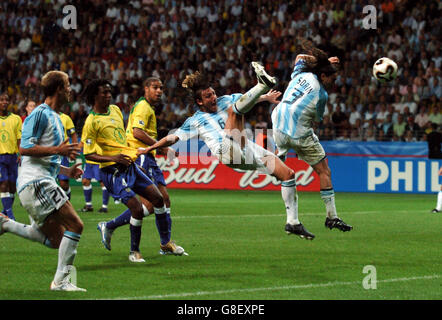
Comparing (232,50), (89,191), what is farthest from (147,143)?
(232,50)

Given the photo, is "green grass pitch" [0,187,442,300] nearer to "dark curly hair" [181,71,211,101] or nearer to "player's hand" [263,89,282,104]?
"player's hand" [263,89,282,104]

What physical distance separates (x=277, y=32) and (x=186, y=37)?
4.12m

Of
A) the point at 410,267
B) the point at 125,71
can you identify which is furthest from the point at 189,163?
the point at 410,267

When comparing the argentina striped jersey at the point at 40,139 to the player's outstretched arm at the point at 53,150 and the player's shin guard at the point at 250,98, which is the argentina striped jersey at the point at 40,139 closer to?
the player's outstretched arm at the point at 53,150

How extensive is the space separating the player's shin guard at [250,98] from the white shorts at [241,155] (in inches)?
30.6

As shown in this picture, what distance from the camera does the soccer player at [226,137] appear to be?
9953mm

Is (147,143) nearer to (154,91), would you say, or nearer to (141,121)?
(141,121)

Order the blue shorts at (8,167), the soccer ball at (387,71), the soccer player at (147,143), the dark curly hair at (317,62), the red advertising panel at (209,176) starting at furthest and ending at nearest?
the red advertising panel at (209,176) < the blue shorts at (8,167) < the soccer ball at (387,71) < the dark curly hair at (317,62) < the soccer player at (147,143)

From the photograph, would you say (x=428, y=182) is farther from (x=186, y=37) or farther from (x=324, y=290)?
(x=324, y=290)

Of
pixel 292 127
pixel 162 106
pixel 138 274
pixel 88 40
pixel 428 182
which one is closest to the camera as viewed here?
pixel 138 274

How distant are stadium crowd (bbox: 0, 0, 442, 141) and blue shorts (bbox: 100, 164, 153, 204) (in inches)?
479

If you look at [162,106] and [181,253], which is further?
[162,106]

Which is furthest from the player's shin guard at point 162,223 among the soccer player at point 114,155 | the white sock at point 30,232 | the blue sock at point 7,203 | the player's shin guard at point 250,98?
the blue sock at point 7,203

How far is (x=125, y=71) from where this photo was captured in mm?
29562
